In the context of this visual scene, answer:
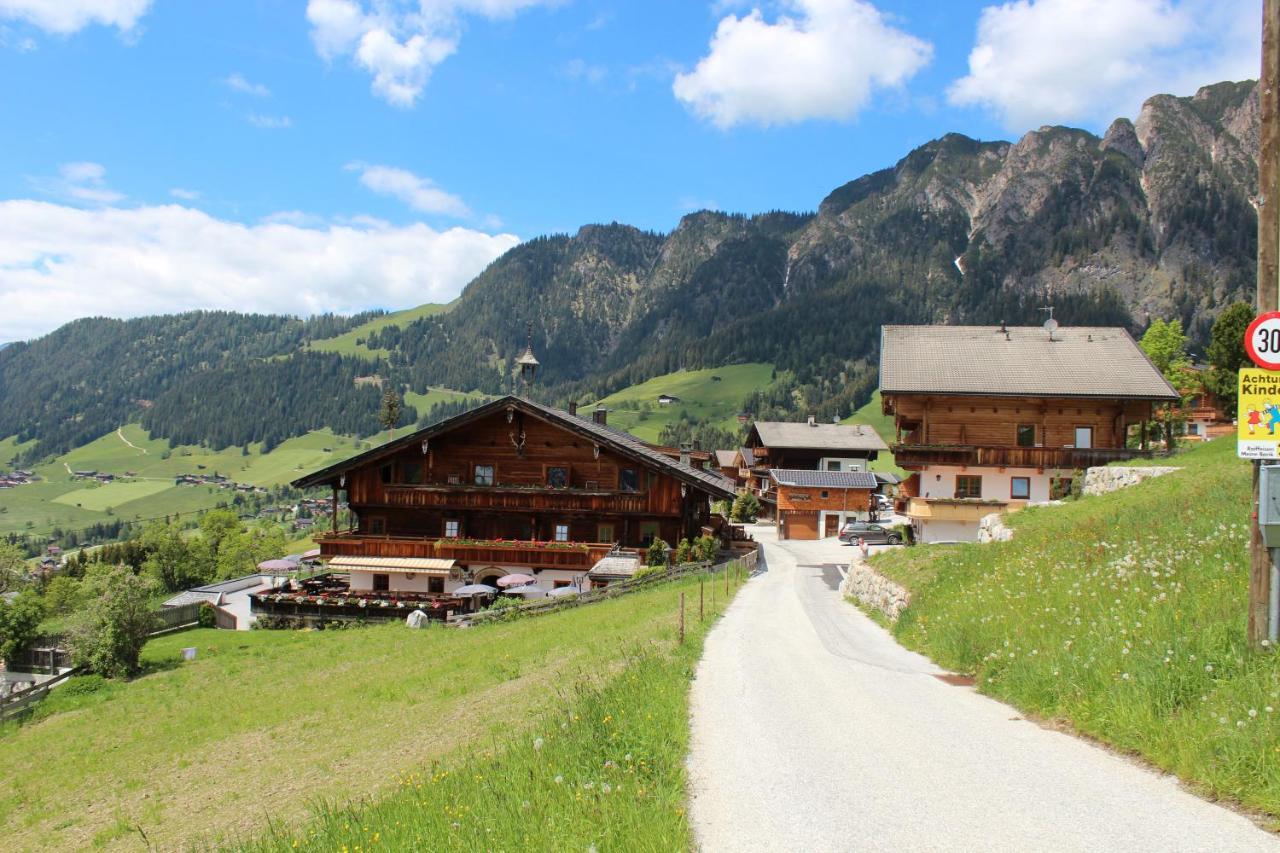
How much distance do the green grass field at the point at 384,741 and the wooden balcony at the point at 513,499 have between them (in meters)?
9.46

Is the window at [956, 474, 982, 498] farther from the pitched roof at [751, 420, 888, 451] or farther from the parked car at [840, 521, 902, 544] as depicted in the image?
the pitched roof at [751, 420, 888, 451]

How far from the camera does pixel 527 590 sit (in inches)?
1518

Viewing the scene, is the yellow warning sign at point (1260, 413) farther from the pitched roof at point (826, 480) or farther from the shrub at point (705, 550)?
the pitched roof at point (826, 480)

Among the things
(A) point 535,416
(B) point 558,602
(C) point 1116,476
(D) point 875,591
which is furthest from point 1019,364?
(B) point 558,602

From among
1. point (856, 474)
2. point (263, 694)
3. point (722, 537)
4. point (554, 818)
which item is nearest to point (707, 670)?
point (554, 818)

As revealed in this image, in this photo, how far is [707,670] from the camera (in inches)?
573

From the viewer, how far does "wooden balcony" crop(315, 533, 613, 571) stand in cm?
4144

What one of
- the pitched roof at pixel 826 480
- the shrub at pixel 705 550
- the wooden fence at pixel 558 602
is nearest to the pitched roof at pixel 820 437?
the pitched roof at pixel 826 480

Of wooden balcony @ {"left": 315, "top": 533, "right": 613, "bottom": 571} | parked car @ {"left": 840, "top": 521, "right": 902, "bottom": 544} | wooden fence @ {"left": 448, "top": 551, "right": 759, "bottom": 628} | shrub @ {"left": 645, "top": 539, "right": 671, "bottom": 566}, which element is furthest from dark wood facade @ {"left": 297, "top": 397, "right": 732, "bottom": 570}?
parked car @ {"left": 840, "top": 521, "right": 902, "bottom": 544}

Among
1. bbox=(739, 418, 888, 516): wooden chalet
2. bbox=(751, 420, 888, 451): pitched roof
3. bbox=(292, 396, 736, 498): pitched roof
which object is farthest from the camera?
bbox=(751, 420, 888, 451): pitched roof

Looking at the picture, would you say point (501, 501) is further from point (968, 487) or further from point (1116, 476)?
point (1116, 476)

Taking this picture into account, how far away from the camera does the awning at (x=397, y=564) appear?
41.9 meters

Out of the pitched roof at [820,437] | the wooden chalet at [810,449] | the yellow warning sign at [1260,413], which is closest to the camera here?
the yellow warning sign at [1260,413]

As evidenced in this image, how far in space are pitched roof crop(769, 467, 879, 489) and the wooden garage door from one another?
260 cm
